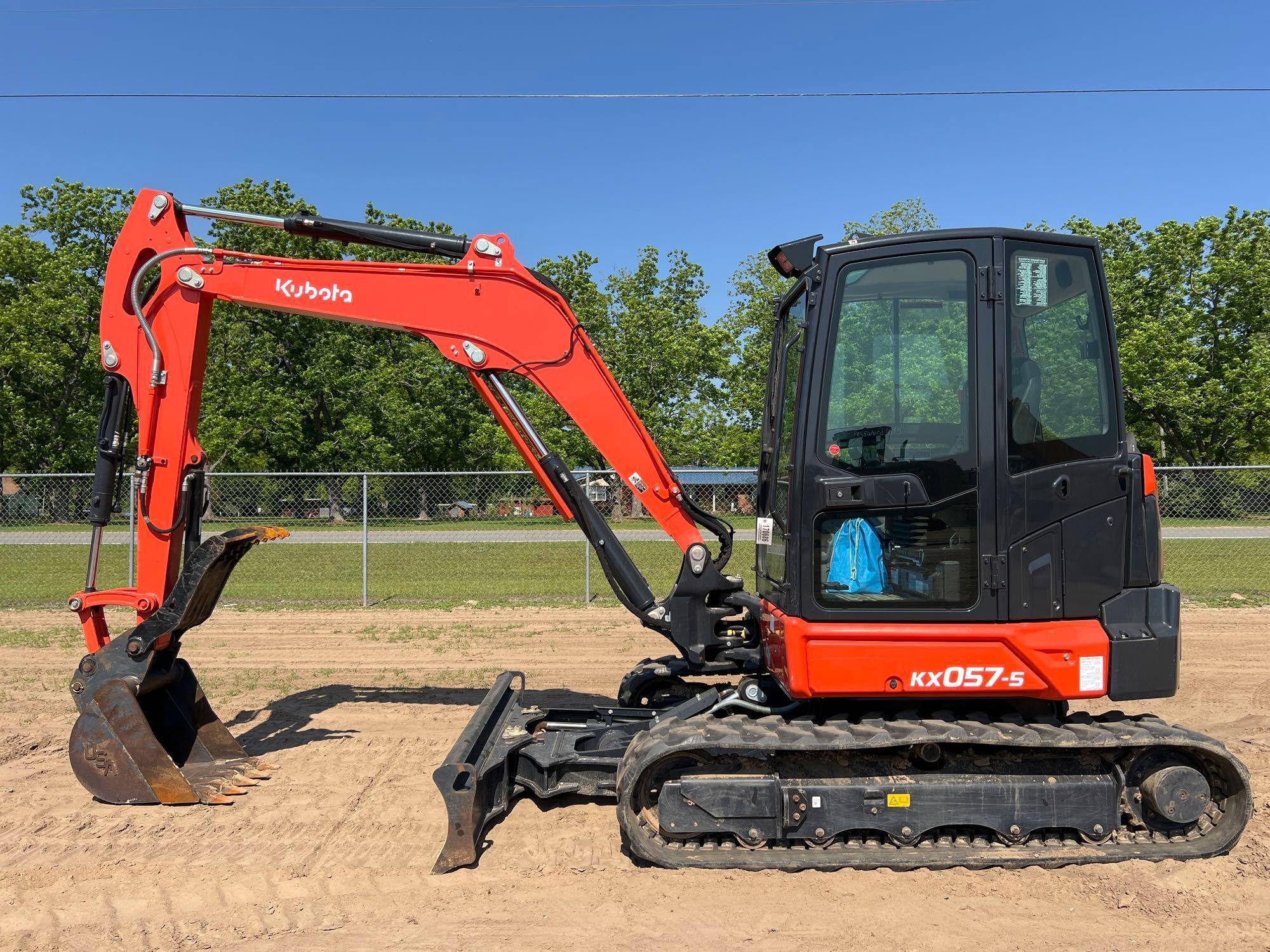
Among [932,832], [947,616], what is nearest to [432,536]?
[932,832]

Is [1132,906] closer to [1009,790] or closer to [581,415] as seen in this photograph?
[1009,790]

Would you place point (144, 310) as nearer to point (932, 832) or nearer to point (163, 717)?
point (163, 717)

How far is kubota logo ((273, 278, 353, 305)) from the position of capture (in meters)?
5.42

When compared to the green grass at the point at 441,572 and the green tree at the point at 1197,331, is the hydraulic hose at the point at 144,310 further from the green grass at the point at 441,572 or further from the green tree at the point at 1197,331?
the green tree at the point at 1197,331

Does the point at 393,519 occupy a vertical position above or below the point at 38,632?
above

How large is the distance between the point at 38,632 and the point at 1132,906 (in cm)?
1176

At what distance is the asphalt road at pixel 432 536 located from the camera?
14484 mm

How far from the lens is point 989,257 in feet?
14.0

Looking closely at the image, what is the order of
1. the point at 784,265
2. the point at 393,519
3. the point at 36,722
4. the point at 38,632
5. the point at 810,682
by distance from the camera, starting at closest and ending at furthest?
the point at 810,682 < the point at 784,265 < the point at 36,722 < the point at 38,632 < the point at 393,519

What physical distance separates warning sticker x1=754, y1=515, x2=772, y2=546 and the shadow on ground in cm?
242

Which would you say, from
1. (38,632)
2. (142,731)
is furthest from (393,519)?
(142,731)

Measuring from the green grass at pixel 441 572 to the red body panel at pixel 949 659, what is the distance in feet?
26.3

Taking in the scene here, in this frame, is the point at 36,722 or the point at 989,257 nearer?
the point at 989,257

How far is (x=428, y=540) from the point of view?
1577 centimetres
